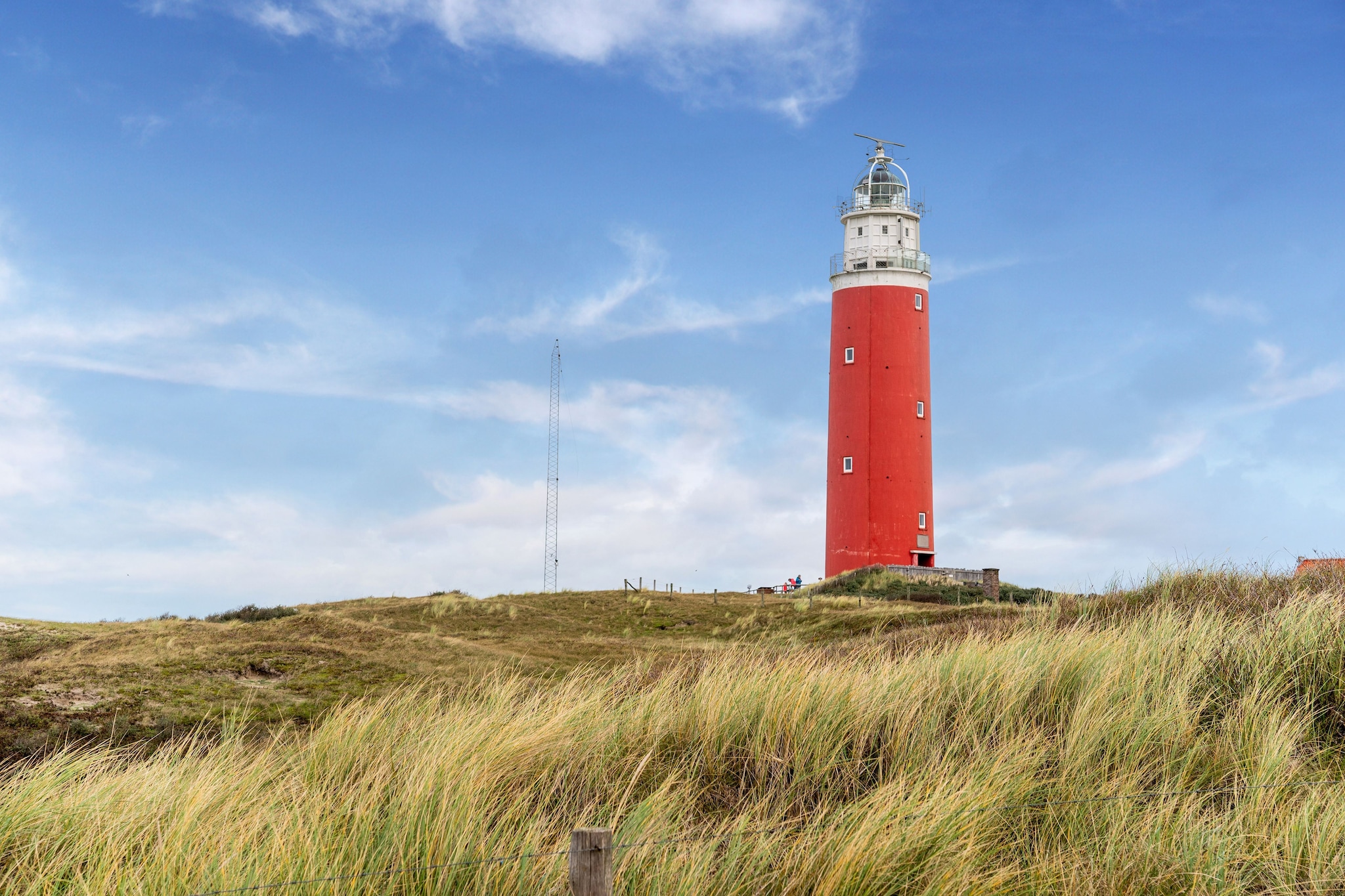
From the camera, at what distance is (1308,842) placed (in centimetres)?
561

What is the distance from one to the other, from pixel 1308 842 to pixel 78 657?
16.4 meters

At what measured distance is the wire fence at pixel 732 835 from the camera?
4.36 metres

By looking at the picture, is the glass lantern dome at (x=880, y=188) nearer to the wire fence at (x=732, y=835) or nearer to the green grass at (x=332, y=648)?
the green grass at (x=332, y=648)

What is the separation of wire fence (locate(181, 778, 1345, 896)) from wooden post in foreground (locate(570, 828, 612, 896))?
0.05 m

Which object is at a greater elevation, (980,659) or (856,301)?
(856,301)

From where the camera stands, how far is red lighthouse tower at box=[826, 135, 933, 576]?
37.7 metres

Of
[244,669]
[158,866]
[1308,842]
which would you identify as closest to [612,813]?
[158,866]

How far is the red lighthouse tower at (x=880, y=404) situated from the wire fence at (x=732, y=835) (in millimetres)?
30600

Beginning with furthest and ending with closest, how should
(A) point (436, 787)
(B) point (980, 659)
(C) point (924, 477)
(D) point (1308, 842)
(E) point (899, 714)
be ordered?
(C) point (924, 477)
(B) point (980, 659)
(E) point (899, 714)
(A) point (436, 787)
(D) point (1308, 842)

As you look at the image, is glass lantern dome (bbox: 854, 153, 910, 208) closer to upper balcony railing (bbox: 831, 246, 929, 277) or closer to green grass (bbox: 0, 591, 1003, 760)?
upper balcony railing (bbox: 831, 246, 929, 277)

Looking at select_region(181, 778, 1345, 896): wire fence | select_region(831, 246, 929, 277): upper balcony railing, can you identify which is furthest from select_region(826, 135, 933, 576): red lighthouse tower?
select_region(181, 778, 1345, 896): wire fence

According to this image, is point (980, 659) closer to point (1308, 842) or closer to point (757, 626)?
point (1308, 842)

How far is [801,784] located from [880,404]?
3189 centimetres

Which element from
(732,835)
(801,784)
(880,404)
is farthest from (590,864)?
(880,404)
